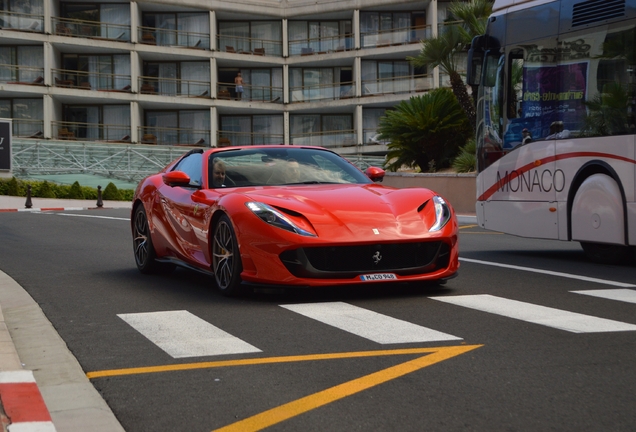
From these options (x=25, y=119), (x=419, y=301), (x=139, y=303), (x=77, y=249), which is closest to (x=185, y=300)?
(x=139, y=303)

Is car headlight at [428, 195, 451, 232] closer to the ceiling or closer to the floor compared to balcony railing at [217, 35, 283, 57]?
closer to the floor

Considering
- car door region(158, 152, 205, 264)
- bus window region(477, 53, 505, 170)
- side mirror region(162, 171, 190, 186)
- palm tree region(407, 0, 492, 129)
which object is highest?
palm tree region(407, 0, 492, 129)

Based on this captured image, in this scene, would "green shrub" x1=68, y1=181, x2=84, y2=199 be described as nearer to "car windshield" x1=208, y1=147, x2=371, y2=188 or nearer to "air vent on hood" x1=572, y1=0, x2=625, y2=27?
"air vent on hood" x1=572, y1=0, x2=625, y2=27

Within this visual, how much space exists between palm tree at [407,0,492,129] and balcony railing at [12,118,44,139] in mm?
28182

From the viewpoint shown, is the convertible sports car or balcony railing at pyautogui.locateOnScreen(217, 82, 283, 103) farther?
balcony railing at pyautogui.locateOnScreen(217, 82, 283, 103)

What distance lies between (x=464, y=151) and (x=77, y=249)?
18.6 metres

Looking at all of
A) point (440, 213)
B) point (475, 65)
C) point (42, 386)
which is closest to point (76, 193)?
point (475, 65)

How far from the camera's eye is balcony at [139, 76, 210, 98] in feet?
191

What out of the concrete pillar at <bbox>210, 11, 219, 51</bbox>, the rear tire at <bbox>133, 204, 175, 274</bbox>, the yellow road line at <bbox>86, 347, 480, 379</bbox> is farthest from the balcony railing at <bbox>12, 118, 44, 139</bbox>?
the yellow road line at <bbox>86, 347, 480, 379</bbox>

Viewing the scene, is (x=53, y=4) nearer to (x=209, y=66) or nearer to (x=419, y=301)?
(x=209, y=66)

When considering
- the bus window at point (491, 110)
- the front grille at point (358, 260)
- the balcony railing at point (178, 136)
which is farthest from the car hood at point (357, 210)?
the balcony railing at point (178, 136)

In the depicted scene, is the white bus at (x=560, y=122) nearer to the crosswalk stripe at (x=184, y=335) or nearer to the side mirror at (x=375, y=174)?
the side mirror at (x=375, y=174)

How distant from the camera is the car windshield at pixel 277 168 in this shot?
380 inches

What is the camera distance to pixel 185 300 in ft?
29.2
